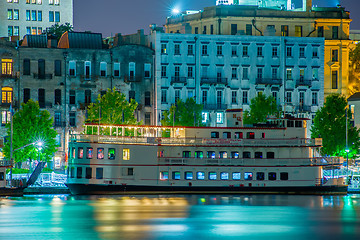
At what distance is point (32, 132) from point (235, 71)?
26.5 meters

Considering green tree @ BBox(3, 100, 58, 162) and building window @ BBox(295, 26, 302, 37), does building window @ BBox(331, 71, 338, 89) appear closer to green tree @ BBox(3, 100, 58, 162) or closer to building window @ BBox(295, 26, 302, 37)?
building window @ BBox(295, 26, 302, 37)

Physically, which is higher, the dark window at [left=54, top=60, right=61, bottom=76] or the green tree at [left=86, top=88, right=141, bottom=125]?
the dark window at [left=54, top=60, right=61, bottom=76]

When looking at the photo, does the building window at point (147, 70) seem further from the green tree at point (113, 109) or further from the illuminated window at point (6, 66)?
the illuminated window at point (6, 66)

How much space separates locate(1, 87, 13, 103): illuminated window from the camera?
10106cm

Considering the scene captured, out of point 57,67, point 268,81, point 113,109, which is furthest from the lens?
point 268,81

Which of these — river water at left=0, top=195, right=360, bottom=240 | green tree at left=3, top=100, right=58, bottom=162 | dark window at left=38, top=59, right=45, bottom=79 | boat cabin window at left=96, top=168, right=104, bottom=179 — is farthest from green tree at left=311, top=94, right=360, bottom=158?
dark window at left=38, top=59, right=45, bottom=79

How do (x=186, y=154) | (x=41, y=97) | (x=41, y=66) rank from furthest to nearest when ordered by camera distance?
(x=41, y=66) < (x=41, y=97) < (x=186, y=154)

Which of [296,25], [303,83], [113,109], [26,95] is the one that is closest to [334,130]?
[303,83]

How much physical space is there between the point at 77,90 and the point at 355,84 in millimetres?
40347

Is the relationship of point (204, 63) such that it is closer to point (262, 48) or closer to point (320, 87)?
point (262, 48)

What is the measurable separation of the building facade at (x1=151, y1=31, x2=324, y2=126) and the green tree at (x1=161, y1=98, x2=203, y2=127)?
3.05 metres

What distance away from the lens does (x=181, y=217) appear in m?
67.3

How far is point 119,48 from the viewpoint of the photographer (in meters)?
105

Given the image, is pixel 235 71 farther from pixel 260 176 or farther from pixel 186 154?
pixel 186 154
